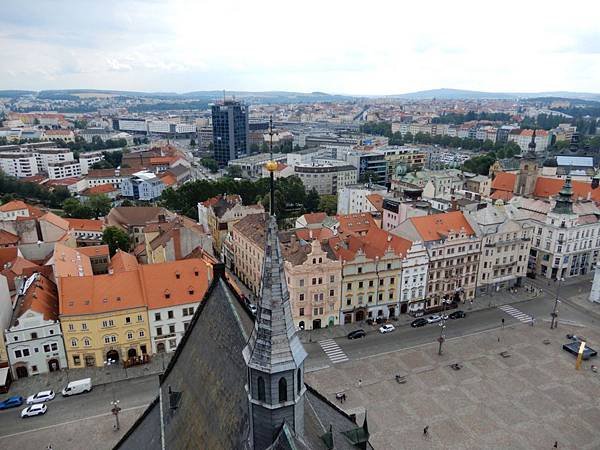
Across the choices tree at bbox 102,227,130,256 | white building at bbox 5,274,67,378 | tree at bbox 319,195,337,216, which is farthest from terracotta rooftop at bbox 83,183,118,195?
white building at bbox 5,274,67,378

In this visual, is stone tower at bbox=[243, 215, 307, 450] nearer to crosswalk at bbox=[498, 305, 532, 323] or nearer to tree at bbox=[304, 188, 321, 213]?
crosswalk at bbox=[498, 305, 532, 323]

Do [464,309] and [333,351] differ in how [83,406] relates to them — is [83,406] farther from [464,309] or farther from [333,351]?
[464,309]

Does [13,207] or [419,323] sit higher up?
[13,207]

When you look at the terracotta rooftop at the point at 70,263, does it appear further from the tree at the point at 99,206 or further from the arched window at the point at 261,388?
the tree at the point at 99,206

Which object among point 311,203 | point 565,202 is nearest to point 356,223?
point 565,202

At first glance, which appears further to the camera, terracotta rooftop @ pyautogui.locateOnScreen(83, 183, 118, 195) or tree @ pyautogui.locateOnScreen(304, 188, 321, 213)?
terracotta rooftop @ pyautogui.locateOnScreen(83, 183, 118, 195)

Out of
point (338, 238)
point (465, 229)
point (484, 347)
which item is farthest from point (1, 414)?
point (465, 229)
